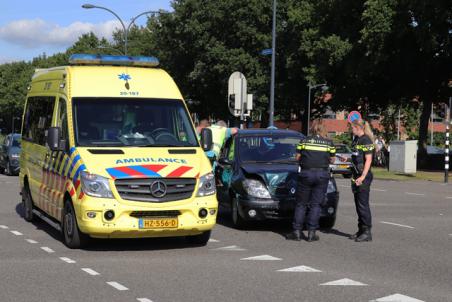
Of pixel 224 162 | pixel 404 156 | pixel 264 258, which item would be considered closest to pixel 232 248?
pixel 264 258

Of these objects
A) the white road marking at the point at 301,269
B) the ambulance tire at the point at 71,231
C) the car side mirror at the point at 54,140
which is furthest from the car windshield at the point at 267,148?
the white road marking at the point at 301,269

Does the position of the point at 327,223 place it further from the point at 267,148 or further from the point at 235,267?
the point at 235,267

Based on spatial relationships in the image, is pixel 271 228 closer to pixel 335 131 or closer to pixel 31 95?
pixel 31 95

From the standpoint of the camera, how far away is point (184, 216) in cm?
966

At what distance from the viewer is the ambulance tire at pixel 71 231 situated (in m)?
9.82

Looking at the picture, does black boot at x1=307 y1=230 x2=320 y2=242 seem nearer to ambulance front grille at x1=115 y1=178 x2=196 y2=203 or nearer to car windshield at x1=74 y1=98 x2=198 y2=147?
car windshield at x1=74 y1=98 x2=198 y2=147

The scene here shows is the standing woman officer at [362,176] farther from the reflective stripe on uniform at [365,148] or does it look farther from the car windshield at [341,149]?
the car windshield at [341,149]

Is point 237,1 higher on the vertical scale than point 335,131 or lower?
higher

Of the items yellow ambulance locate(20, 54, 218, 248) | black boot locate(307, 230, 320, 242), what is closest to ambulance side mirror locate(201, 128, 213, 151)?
yellow ambulance locate(20, 54, 218, 248)

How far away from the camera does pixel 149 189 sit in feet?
31.0

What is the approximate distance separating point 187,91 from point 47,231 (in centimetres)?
4755

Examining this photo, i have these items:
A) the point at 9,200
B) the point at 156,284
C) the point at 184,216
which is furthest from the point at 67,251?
the point at 9,200

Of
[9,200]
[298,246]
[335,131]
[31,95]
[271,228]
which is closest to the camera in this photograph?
[298,246]

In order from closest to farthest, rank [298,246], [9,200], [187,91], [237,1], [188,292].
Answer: [188,292], [298,246], [9,200], [237,1], [187,91]
